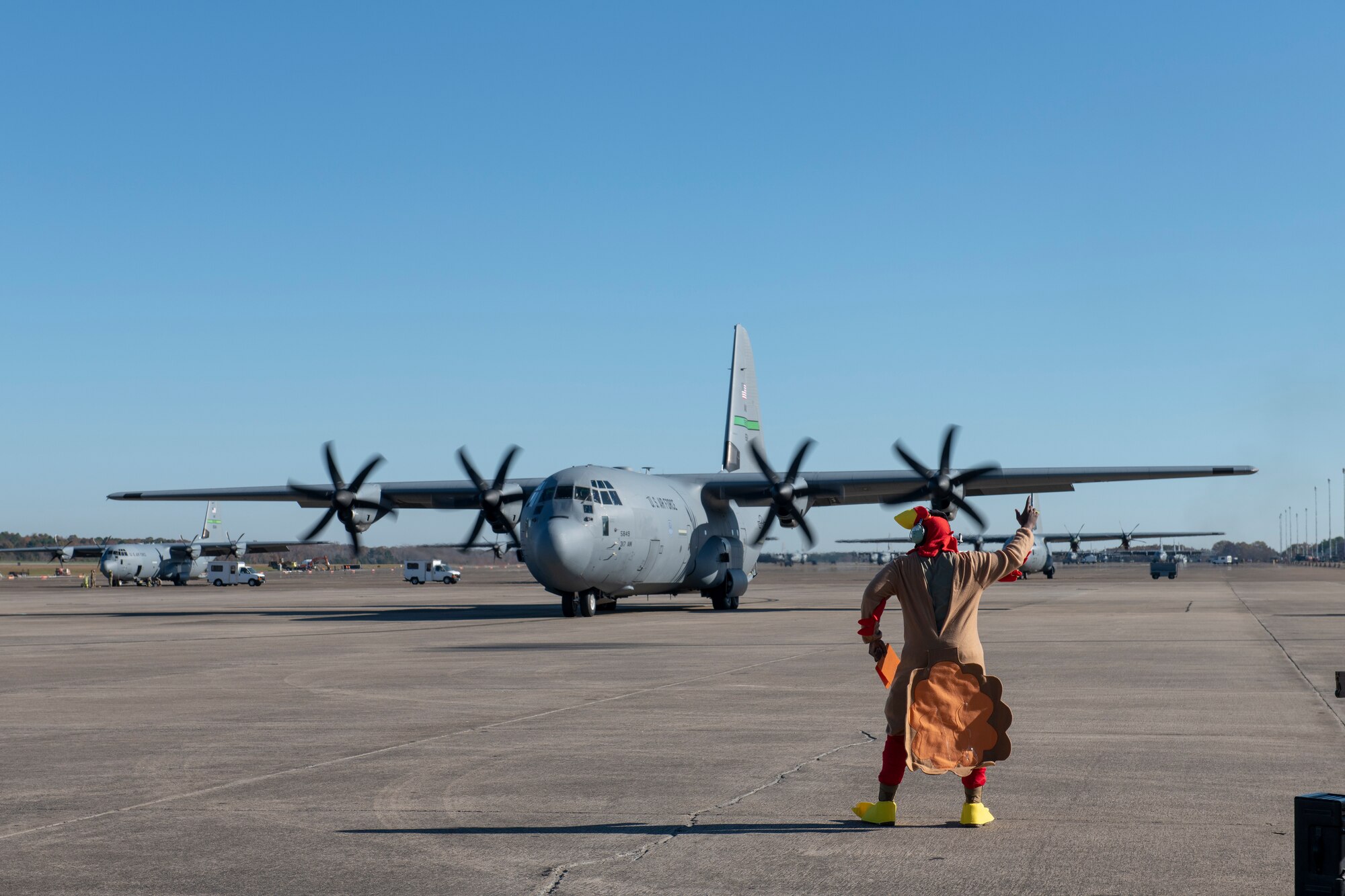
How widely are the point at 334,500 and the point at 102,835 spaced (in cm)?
3152

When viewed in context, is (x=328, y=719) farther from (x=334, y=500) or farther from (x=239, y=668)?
(x=334, y=500)

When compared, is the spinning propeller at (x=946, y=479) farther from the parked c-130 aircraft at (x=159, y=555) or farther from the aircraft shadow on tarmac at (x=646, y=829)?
the parked c-130 aircraft at (x=159, y=555)

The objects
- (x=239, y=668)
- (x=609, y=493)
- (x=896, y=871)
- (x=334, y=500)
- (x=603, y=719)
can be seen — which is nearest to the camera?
(x=896, y=871)


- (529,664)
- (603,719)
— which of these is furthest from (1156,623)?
(603,719)

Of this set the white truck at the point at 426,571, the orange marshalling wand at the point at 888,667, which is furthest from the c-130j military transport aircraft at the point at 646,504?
the white truck at the point at 426,571

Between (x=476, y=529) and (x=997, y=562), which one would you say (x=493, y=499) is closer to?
(x=476, y=529)

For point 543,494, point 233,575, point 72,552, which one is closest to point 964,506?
point 543,494

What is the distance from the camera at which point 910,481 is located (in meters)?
38.1

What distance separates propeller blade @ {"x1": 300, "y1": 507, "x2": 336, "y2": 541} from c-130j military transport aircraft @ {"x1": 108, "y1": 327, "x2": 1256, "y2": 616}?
6 cm

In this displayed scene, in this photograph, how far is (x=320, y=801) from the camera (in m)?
8.00

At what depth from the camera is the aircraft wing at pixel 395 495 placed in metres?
39.8

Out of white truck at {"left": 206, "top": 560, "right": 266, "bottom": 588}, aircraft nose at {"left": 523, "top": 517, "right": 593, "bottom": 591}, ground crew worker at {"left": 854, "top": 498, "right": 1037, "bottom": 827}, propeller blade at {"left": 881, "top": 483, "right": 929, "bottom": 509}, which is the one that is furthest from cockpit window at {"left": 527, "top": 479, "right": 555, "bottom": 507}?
white truck at {"left": 206, "top": 560, "right": 266, "bottom": 588}

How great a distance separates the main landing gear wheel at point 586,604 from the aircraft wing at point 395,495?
230 inches

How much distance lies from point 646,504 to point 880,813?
90.2 feet
